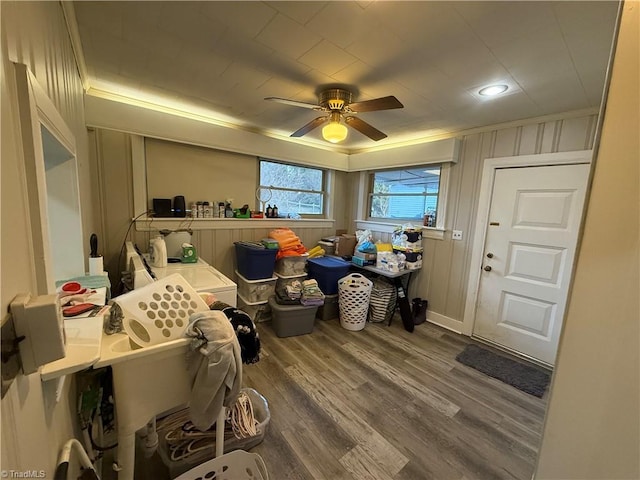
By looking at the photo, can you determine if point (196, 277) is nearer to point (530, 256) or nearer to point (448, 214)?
point (448, 214)

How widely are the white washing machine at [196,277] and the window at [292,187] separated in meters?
1.42

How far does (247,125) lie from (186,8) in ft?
5.72

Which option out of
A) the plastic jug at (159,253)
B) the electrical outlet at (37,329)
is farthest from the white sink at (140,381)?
the plastic jug at (159,253)

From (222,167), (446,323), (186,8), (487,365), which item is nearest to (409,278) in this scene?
(446,323)

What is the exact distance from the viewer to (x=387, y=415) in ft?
5.84

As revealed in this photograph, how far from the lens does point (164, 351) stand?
3.14 feet

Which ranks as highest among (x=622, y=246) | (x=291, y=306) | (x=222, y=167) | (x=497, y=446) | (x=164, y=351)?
(x=222, y=167)

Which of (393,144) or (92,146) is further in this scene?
(393,144)

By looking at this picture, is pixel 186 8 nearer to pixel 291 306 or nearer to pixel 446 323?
pixel 291 306

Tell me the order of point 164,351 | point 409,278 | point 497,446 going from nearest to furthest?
point 164,351
point 497,446
point 409,278

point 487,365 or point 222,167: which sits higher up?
point 222,167

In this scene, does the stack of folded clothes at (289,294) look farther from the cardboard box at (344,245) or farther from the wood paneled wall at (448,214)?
the cardboard box at (344,245)

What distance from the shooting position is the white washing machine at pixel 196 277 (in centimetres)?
160

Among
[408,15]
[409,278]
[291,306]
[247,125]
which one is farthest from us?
[409,278]
